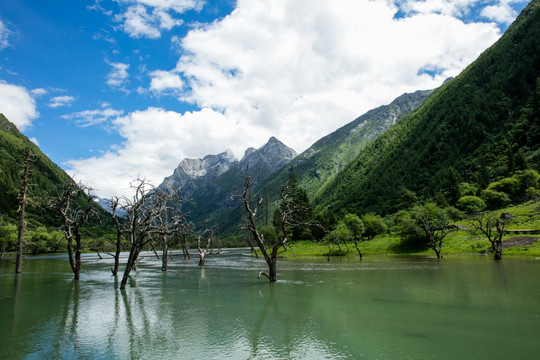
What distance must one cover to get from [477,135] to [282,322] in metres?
173

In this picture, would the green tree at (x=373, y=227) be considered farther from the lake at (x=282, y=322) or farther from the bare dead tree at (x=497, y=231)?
the lake at (x=282, y=322)

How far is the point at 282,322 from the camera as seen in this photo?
17688 mm

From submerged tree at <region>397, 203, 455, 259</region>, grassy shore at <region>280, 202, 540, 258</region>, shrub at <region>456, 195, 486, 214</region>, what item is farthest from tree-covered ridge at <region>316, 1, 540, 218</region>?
submerged tree at <region>397, 203, 455, 259</region>

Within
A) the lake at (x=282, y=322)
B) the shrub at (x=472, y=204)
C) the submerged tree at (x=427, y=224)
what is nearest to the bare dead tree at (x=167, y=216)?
the lake at (x=282, y=322)

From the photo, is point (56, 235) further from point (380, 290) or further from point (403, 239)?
point (380, 290)

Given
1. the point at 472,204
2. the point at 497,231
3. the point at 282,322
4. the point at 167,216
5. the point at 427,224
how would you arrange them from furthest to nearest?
the point at 472,204
the point at 427,224
the point at 497,231
the point at 167,216
the point at 282,322

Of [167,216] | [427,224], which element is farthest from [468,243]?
→ [167,216]

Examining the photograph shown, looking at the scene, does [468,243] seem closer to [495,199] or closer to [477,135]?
[495,199]

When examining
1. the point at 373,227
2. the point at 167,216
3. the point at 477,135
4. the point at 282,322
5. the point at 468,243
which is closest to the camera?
the point at 282,322

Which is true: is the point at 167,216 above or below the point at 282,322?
above

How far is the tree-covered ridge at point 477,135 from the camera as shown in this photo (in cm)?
13288

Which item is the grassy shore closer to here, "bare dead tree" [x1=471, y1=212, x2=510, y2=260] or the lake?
"bare dead tree" [x1=471, y1=212, x2=510, y2=260]

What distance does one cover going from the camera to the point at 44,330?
16297 mm

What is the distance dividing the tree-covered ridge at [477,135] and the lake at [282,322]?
9948 centimetres
